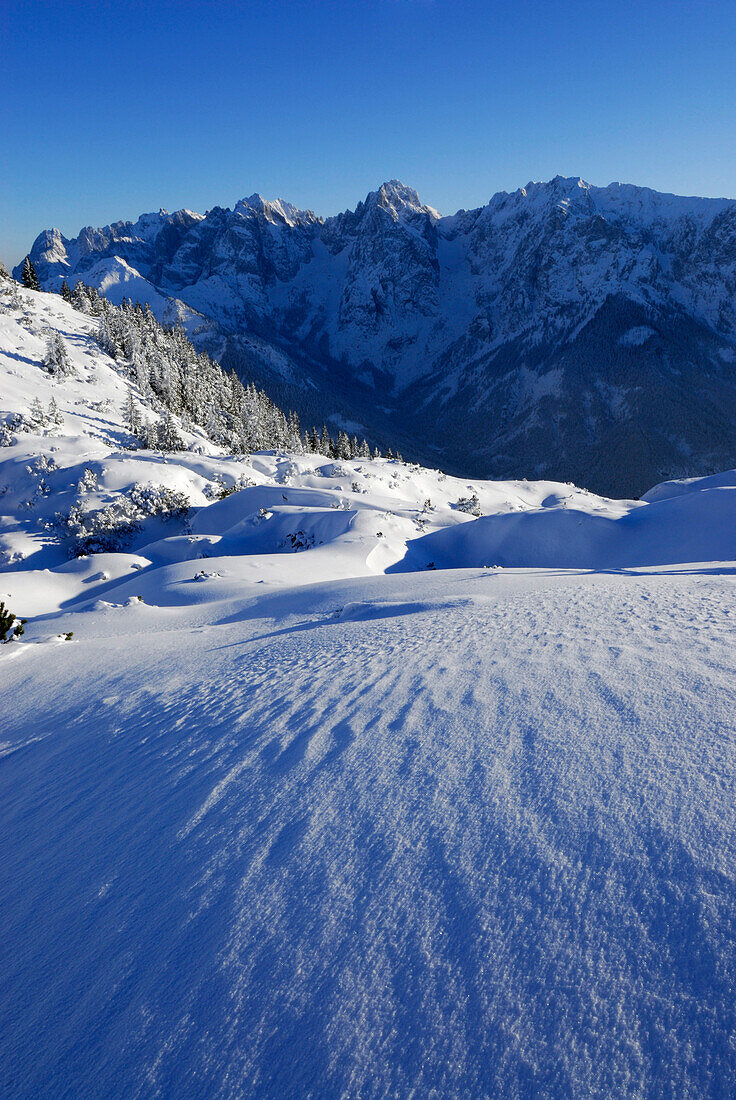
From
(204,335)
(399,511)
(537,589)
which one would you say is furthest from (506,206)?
(537,589)

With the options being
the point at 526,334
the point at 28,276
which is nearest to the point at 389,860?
the point at 28,276

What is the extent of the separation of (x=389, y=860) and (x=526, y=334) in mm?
177795

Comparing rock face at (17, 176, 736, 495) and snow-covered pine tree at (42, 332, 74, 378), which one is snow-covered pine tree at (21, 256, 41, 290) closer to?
snow-covered pine tree at (42, 332, 74, 378)

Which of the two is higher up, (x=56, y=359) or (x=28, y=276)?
(x=28, y=276)

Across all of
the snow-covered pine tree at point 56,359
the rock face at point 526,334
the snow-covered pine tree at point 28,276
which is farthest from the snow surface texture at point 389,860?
the rock face at point 526,334

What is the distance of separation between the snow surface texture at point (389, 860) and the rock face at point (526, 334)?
371 ft

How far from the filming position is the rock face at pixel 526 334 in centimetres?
11906

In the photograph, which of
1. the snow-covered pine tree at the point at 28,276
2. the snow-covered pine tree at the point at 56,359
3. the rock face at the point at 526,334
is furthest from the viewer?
the rock face at the point at 526,334

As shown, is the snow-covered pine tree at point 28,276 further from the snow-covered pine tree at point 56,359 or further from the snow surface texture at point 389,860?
the snow surface texture at point 389,860

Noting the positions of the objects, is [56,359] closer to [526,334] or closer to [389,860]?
[389,860]

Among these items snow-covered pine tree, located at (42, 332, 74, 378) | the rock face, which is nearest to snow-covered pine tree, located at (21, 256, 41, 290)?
snow-covered pine tree, located at (42, 332, 74, 378)

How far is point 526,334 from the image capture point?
15750 centimetres

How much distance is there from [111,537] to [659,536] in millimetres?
22101

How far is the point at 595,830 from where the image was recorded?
251 cm
